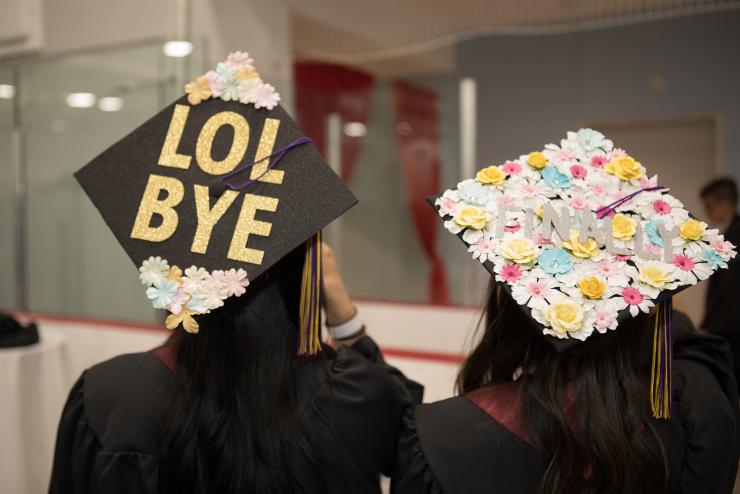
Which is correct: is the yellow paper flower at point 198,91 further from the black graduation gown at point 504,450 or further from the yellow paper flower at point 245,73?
the black graduation gown at point 504,450

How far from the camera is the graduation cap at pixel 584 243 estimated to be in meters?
A: 0.97

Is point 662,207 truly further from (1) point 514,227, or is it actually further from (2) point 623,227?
(1) point 514,227

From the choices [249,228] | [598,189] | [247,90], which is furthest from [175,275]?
[598,189]

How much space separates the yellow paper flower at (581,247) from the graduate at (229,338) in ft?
1.16

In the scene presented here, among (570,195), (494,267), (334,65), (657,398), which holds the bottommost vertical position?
(657,398)

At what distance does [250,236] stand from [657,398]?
0.69 m

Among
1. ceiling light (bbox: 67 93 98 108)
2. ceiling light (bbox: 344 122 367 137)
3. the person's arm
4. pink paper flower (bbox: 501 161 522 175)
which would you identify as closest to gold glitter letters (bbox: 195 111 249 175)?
the person's arm

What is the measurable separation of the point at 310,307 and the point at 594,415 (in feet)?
1.50

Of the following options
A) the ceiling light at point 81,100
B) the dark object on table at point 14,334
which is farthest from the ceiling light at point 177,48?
the dark object on table at point 14,334

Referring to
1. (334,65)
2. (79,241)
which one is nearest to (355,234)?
(334,65)

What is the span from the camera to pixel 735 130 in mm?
4422

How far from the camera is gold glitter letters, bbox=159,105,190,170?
46.1 inches

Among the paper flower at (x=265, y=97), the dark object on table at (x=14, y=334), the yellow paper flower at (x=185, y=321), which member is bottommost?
the dark object on table at (x=14, y=334)

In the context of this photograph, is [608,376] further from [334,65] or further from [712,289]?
[334,65]
